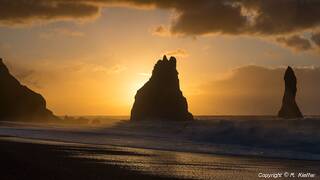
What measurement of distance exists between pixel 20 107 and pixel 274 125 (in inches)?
6028

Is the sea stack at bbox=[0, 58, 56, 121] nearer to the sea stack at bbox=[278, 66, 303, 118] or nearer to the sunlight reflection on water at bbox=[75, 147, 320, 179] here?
the sea stack at bbox=[278, 66, 303, 118]

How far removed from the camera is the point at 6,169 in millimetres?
24516

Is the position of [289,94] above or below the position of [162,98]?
above

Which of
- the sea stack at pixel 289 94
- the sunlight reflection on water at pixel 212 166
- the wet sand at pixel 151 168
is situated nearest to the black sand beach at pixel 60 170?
the wet sand at pixel 151 168

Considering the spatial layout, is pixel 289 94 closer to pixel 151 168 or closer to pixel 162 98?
pixel 162 98

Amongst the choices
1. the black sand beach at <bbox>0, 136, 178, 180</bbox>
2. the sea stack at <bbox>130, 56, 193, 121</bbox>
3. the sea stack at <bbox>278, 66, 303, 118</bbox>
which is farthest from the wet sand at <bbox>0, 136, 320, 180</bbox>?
the sea stack at <bbox>130, 56, 193, 121</bbox>

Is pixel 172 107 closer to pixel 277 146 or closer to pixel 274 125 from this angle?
pixel 274 125

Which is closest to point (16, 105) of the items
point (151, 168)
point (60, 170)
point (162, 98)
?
point (162, 98)

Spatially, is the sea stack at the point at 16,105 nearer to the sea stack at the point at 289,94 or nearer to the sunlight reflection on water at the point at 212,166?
the sea stack at the point at 289,94

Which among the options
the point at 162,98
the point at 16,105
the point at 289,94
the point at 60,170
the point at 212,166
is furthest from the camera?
the point at 16,105

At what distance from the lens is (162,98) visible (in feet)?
484

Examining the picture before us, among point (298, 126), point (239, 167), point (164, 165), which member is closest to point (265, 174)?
point (239, 167)

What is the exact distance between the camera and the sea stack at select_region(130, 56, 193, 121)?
5714 inches

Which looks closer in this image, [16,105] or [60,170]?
[60,170]
